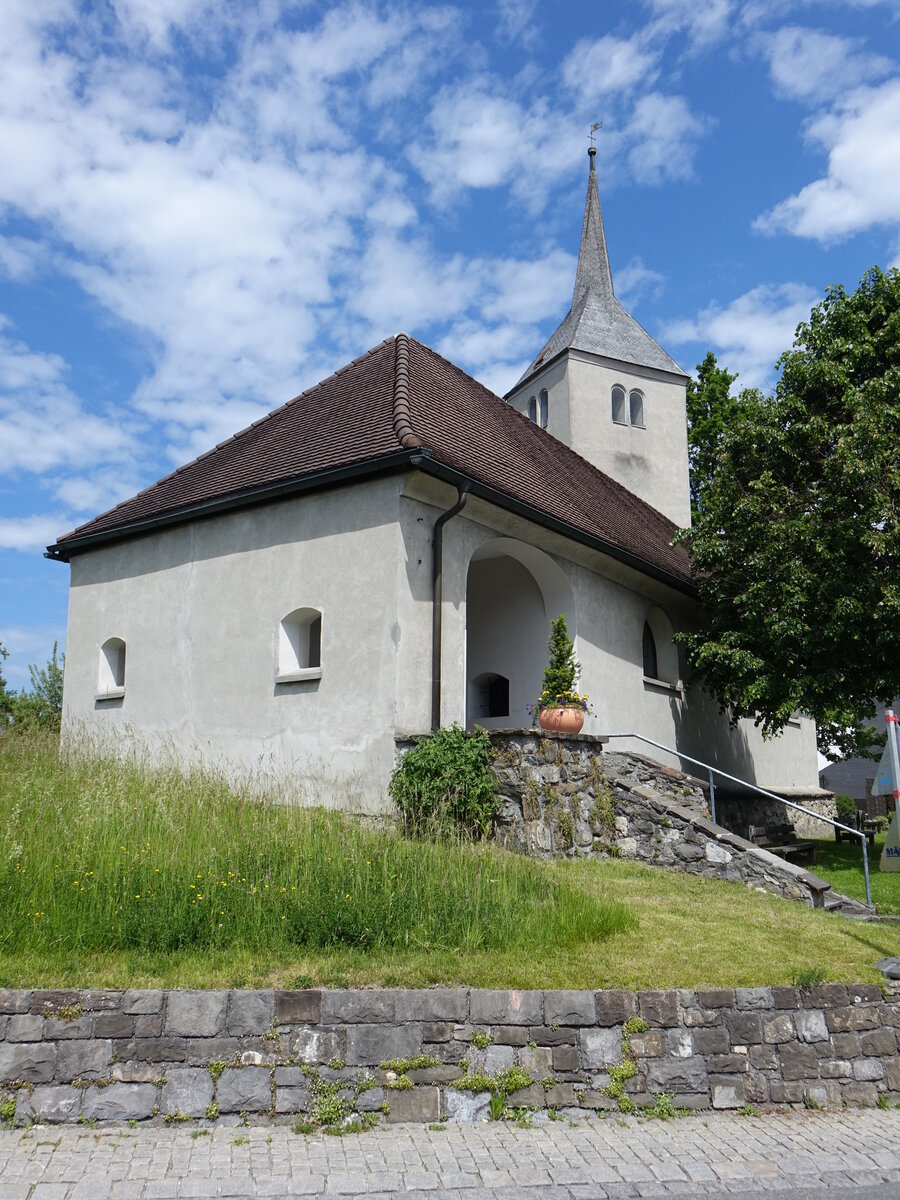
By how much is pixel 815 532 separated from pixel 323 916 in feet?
33.3

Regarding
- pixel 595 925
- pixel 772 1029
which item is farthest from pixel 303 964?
pixel 772 1029

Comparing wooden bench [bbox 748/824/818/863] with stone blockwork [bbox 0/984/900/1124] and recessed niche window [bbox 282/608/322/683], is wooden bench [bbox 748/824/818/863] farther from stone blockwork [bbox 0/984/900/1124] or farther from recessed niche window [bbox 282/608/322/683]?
stone blockwork [bbox 0/984/900/1124]

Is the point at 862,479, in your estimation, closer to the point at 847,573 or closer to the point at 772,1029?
the point at 847,573

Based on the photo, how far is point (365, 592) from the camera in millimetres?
11969

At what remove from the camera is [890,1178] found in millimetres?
5184

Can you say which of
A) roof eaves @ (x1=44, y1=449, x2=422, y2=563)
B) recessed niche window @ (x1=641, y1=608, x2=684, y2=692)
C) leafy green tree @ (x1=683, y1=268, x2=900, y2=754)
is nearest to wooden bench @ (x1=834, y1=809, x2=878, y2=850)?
recessed niche window @ (x1=641, y1=608, x2=684, y2=692)

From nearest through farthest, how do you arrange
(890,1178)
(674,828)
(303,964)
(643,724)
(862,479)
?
(890,1178)
(303,964)
(674,828)
(862,479)
(643,724)

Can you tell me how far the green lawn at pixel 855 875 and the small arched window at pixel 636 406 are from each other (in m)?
10.5

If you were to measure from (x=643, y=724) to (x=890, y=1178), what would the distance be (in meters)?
11.4

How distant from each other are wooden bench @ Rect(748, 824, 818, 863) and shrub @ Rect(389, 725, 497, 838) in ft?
15.1

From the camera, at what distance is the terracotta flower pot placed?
38.7ft

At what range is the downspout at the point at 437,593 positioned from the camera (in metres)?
11.8

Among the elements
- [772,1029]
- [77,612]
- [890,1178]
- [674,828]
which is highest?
[77,612]

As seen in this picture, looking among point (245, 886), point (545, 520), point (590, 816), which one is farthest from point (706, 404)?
point (245, 886)
